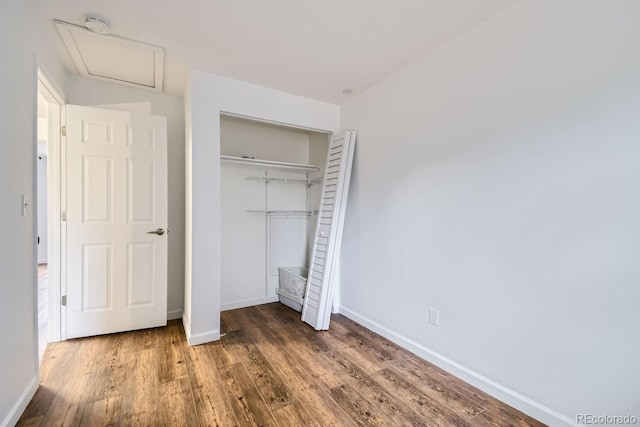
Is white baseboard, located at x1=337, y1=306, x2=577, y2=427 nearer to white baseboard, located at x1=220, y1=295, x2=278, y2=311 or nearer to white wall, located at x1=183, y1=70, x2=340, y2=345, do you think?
white baseboard, located at x1=220, y1=295, x2=278, y2=311

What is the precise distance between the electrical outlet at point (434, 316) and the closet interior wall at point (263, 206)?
1.99 m

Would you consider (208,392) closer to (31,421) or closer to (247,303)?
(31,421)

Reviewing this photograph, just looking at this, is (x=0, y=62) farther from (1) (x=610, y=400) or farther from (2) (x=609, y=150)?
(1) (x=610, y=400)

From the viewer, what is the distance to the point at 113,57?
233cm

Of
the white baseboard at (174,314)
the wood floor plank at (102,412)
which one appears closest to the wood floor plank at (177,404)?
the wood floor plank at (102,412)

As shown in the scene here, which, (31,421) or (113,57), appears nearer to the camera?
(31,421)

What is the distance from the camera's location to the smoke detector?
6.08 ft

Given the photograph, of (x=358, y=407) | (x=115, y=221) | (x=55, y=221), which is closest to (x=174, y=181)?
(x=115, y=221)

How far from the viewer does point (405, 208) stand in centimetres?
249

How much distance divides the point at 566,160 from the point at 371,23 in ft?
4.74

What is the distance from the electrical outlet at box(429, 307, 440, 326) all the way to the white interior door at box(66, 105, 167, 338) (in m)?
2.50

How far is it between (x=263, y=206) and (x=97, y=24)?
7.38 feet

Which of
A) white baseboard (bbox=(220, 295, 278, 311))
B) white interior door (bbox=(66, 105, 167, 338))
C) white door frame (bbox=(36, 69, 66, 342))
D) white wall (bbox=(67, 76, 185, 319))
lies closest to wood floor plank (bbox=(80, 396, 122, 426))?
white interior door (bbox=(66, 105, 167, 338))

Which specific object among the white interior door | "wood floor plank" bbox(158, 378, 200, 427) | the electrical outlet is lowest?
"wood floor plank" bbox(158, 378, 200, 427)
